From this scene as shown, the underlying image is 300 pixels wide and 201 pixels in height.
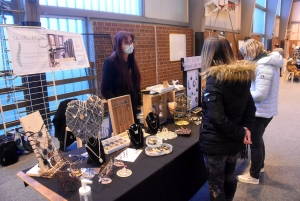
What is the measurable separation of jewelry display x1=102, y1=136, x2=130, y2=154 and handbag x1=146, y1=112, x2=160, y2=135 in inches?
9.3

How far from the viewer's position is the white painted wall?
481 centimetres

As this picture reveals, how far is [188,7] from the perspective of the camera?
593 centimetres

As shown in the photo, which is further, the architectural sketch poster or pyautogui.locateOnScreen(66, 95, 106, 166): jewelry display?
the architectural sketch poster

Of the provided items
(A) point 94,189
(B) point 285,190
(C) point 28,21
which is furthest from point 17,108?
(B) point 285,190

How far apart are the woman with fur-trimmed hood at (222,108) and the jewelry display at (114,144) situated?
504 millimetres

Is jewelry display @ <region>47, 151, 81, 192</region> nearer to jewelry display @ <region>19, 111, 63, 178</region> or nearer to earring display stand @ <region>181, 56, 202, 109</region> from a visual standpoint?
jewelry display @ <region>19, 111, 63, 178</region>

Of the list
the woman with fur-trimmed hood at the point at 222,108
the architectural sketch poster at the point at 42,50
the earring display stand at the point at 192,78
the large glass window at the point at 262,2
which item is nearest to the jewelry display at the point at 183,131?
the woman with fur-trimmed hood at the point at 222,108

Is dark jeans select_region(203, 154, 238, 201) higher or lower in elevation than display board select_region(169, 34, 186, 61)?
lower

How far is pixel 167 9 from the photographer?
5.27 m

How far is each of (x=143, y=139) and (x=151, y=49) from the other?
357 centimetres

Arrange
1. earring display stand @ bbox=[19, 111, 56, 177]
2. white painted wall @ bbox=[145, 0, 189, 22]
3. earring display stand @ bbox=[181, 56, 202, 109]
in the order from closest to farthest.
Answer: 1. earring display stand @ bbox=[19, 111, 56, 177]
2. earring display stand @ bbox=[181, 56, 202, 109]
3. white painted wall @ bbox=[145, 0, 189, 22]

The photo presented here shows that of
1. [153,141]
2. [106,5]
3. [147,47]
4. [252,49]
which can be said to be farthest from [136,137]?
[147,47]

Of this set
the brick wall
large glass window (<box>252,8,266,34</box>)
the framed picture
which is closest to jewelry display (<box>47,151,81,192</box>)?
the framed picture

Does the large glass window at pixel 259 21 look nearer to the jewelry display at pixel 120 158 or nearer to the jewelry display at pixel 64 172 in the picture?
the jewelry display at pixel 120 158
